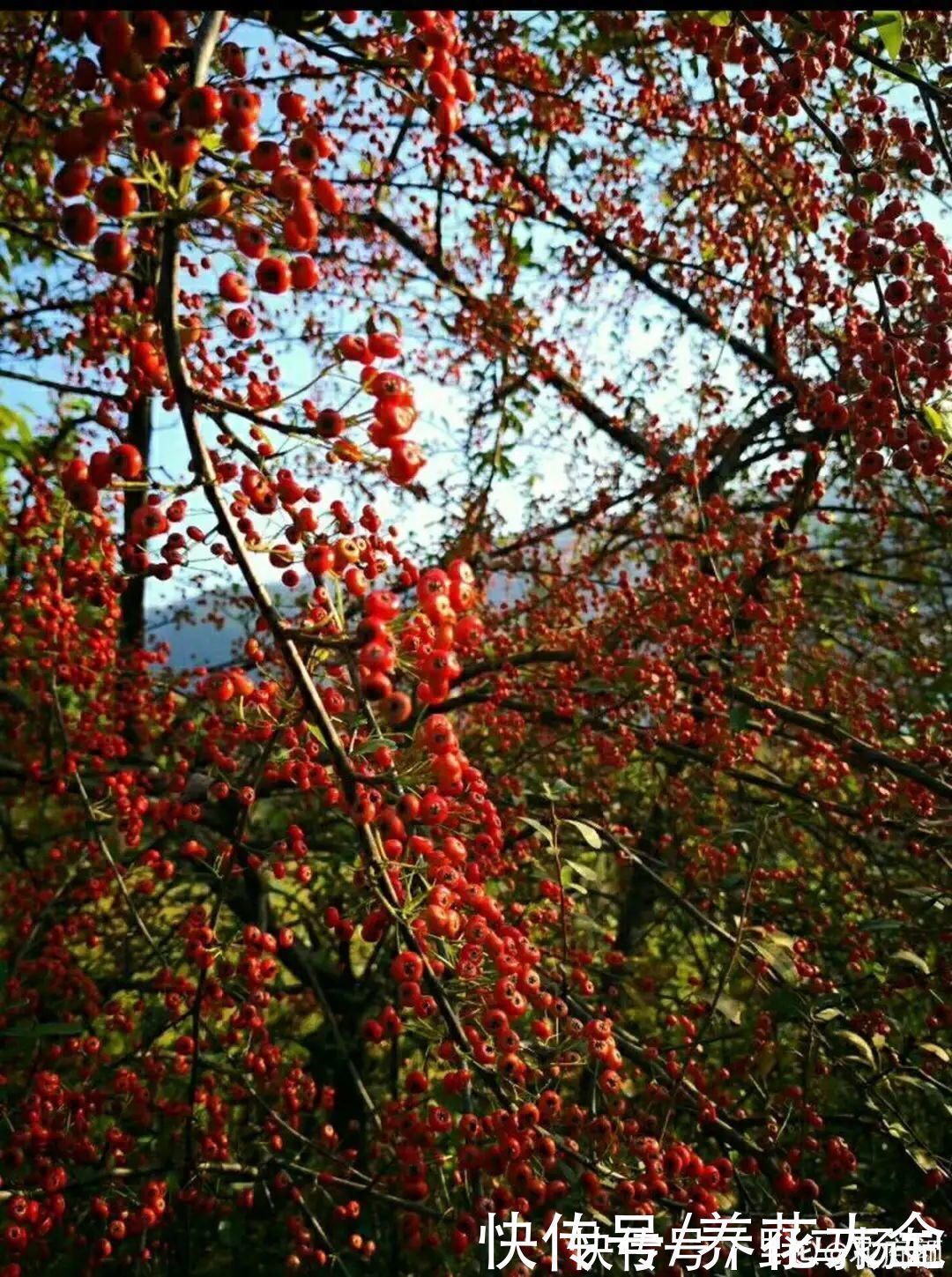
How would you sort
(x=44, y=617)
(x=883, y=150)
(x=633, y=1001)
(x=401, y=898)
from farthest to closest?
1. (x=633, y=1001)
2. (x=44, y=617)
3. (x=883, y=150)
4. (x=401, y=898)

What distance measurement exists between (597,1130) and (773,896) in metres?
2.54

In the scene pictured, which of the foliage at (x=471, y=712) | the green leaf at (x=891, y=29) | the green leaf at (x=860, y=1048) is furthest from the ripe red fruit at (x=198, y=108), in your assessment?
the green leaf at (x=860, y=1048)

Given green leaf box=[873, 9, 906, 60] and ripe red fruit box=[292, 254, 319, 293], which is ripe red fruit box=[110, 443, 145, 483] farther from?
green leaf box=[873, 9, 906, 60]

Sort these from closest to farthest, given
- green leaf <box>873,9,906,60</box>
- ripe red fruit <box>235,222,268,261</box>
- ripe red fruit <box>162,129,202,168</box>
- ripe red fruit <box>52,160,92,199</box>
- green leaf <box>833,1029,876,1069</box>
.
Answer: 1. ripe red fruit <box>162,129,202,168</box>
2. ripe red fruit <box>52,160,92,199</box>
3. ripe red fruit <box>235,222,268,261</box>
4. green leaf <box>873,9,906,60</box>
5. green leaf <box>833,1029,876,1069</box>

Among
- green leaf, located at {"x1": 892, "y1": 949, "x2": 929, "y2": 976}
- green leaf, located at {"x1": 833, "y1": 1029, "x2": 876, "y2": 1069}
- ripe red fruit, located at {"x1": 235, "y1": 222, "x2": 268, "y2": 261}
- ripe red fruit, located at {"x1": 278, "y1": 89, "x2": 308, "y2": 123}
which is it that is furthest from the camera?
green leaf, located at {"x1": 892, "y1": 949, "x2": 929, "y2": 976}

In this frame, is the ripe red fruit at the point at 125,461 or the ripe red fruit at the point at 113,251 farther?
the ripe red fruit at the point at 125,461

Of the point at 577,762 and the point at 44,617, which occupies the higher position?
the point at 44,617

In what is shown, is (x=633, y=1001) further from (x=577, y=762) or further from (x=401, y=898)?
(x=401, y=898)

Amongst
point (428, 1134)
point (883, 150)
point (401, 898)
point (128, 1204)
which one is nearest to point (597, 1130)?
point (428, 1134)

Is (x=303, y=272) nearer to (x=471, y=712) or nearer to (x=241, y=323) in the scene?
Answer: (x=241, y=323)

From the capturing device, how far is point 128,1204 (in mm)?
2879

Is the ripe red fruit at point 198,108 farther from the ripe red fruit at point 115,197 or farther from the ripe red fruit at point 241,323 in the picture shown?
the ripe red fruit at point 241,323

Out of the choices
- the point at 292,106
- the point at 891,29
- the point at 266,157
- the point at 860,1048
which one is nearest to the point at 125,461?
the point at 266,157

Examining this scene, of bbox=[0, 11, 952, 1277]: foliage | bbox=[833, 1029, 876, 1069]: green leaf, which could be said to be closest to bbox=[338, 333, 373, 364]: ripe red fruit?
bbox=[0, 11, 952, 1277]: foliage
